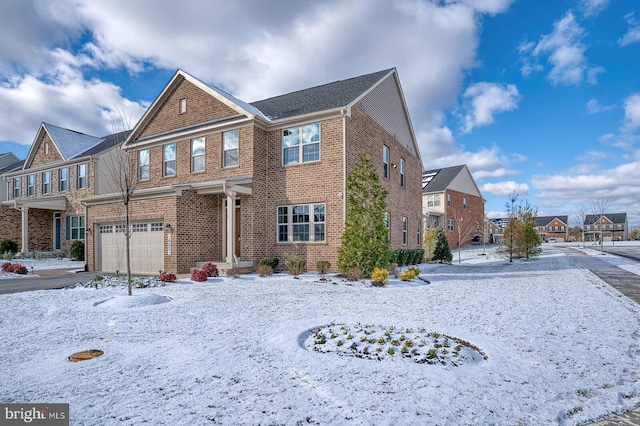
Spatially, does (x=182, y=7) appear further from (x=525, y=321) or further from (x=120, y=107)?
(x=525, y=321)

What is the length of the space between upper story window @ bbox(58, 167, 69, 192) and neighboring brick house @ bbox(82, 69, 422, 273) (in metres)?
10.3

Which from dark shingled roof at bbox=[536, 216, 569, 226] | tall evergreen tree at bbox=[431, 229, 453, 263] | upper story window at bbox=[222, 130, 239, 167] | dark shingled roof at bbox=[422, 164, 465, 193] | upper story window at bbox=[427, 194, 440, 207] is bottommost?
tall evergreen tree at bbox=[431, 229, 453, 263]

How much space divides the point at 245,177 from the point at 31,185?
2199 centimetres

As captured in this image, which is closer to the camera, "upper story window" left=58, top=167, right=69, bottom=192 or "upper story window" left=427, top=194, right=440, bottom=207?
"upper story window" left=58, top=167, right=69, bottom=192

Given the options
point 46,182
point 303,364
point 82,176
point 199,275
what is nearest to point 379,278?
point 199,275

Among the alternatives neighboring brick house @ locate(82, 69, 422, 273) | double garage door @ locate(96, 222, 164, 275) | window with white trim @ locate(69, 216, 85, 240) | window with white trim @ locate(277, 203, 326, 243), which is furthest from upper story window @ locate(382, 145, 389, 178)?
window with white trim @ locate(69, 216, 85, 240)

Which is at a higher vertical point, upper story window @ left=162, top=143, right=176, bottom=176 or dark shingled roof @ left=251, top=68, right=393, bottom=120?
dark shingled roof @ left=251, top=68, right=393, bottom=120

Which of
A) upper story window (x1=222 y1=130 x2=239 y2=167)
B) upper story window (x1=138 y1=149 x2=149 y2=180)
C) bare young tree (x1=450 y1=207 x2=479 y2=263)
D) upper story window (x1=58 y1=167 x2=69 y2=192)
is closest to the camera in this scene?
upper story window (x1=222 y1=130 x2=239 y2=167)

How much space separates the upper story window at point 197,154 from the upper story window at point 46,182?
51.9ft

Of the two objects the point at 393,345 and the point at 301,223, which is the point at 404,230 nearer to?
the point at 301,223

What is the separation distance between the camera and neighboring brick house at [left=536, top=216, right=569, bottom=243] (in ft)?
283

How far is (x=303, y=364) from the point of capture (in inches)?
154

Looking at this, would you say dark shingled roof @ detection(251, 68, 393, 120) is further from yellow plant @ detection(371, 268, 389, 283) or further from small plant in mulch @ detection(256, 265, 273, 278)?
yellow plant @ detection(371, 268, 389, 283)

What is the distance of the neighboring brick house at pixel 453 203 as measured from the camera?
1410 inches
